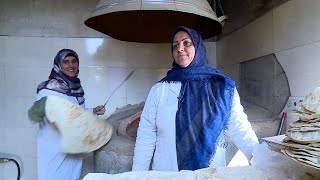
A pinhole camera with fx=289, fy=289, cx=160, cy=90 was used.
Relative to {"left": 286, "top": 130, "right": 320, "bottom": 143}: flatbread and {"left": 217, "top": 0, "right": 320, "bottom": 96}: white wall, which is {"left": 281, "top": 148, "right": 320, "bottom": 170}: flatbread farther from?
{"left": 217, "top": 0, "right": 320, "bottom": 96}: white wall

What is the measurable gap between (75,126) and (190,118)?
0.45 metres

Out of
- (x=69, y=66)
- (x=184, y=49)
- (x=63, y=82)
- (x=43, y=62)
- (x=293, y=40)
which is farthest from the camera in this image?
(x=43, y=62)

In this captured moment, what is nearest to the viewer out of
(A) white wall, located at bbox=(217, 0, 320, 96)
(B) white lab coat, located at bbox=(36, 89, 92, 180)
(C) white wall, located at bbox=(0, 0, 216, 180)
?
(A) white wall, located at bbox=(217, 0, 320, 96)

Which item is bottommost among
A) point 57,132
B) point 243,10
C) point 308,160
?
point 57,132

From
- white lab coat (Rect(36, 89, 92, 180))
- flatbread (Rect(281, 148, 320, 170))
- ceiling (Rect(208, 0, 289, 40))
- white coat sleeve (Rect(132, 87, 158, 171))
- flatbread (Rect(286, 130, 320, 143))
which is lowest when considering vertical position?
white lab coat (Rect(36, 89, 92, 180))

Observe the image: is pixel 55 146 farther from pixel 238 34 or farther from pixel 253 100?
pixel 238 34

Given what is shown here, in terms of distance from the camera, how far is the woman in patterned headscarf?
1.58 m

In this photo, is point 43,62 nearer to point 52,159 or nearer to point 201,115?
point 52,159

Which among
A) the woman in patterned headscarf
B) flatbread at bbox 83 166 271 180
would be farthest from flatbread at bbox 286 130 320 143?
the woman in patterned headscarf

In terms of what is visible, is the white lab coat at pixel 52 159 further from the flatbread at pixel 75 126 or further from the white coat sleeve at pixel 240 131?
the white coat sleeve at pixel 240 131

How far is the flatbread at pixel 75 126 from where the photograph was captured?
3.58ft

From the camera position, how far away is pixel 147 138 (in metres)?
1.16

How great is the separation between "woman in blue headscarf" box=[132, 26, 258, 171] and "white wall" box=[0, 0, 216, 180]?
4.93 feet

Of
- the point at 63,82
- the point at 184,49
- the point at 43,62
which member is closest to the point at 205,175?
the point at 184,49
